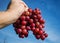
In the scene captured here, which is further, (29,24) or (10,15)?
(29,24)

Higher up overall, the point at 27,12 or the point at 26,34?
the point at 27,12

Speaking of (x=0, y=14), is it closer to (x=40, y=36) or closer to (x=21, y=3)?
(x=21, y=3)

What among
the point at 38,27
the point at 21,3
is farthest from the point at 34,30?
the point at 21,3

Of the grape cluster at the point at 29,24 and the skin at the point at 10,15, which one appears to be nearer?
the skin at the point at 10,15

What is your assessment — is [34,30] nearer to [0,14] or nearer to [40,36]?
[40,36]

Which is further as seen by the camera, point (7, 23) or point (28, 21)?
point (28, 21)

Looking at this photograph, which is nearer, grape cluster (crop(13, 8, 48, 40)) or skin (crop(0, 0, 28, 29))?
skin (crop(0, 0, 28, 29))
